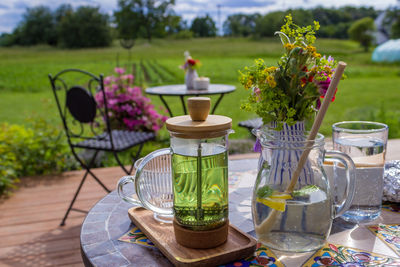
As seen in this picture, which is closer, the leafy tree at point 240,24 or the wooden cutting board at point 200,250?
the wooden cutting board at point 200,250

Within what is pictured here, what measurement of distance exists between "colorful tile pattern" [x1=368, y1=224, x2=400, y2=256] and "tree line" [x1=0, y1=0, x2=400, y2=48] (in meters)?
4.02

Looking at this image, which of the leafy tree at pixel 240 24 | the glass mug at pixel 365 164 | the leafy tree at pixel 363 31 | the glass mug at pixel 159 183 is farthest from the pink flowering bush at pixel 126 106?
the leafy tree at pixel 363 31

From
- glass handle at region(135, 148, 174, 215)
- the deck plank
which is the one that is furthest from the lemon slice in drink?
the deck plank

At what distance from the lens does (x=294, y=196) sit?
69 centimetres

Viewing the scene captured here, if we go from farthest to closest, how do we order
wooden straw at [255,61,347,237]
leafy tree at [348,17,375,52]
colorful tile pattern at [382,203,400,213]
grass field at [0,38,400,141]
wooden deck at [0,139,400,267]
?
leafy tree at [348,17,375,52] < grass field at [0,38,400,141] < wooden deck at [0,139,400,267] < colorful tile pattern at [382,203,400,213] < wooden straw at [255,61,347,237]

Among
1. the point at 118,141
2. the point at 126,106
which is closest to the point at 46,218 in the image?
the point at 118,141

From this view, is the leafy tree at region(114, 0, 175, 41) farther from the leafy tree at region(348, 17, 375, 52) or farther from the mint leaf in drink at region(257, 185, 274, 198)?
the mint leaf in drink at region(257, 185, 274, 198)

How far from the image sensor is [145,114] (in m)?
3.92

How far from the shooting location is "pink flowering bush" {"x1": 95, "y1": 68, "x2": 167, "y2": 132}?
3791 mm

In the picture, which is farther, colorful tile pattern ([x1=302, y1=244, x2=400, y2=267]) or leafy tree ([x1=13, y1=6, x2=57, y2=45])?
leafy tree ([x1=13, y1=6, x2=57, y2=45])

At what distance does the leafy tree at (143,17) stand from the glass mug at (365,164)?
4.14 metres

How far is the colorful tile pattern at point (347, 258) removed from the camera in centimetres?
70

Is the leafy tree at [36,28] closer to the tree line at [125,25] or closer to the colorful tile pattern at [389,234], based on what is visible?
the tree line at [125,25]

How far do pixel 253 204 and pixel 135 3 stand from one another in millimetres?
4341
